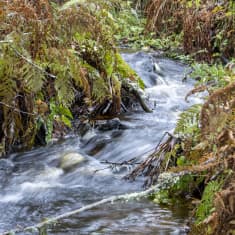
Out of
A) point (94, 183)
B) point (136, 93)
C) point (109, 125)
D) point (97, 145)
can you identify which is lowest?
point (94, 183)

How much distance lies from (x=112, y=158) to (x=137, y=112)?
1.31 meters

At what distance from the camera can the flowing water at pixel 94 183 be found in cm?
332

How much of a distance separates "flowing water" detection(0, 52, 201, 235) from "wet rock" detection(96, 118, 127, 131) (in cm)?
1

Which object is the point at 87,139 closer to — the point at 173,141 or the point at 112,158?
the point at 112,158

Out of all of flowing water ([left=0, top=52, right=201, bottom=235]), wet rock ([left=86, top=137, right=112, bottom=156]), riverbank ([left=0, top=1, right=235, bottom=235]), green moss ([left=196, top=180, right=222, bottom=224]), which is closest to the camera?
riverbank ([left=0, top=1, right=235, bottom=235])

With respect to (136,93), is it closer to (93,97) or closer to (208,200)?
(93,97)

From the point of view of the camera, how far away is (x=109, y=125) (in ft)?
18.3

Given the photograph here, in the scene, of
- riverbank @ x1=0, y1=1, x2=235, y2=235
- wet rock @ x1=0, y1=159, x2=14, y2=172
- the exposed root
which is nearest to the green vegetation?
riverbank @ x1=0, y1=1, x2=235, y2=235

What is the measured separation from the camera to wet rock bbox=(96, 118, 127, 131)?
18.2 ft

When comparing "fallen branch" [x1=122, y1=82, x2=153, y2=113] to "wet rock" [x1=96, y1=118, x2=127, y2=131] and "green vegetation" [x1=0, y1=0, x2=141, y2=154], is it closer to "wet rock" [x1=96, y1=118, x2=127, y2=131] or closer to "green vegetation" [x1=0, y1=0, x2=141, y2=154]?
"green vegetation" [x1=0, y1=0, x2=141, y2=154]

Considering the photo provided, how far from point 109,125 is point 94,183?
1.42 metres

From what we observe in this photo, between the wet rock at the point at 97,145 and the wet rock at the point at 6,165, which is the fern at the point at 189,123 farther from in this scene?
the wet rock at the point at 6,165

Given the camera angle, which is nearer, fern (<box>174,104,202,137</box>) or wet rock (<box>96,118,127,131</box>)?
fern (<box>174,104,202,137</box>)

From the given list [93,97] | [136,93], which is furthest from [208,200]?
[136,93]
